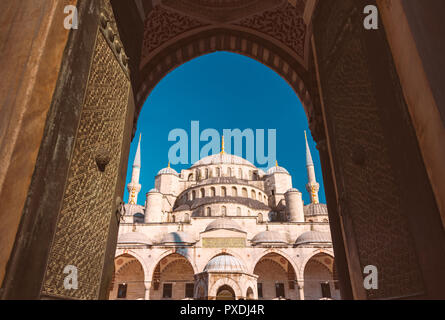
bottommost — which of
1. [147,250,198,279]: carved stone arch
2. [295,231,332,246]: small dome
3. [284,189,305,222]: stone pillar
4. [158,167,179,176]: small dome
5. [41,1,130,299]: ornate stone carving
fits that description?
[41,1,130,299]: ornate stone carving

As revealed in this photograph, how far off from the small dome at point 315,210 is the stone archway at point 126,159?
78.2ft

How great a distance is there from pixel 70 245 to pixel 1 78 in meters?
0.96

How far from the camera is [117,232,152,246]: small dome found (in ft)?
64.5

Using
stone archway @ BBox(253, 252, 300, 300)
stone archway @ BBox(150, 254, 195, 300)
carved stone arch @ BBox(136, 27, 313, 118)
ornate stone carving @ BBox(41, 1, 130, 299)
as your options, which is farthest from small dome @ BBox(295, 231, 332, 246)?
ornate stone carving @ BBox(41, 1, 130, 299)

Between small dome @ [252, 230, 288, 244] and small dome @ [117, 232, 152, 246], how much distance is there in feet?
24.4

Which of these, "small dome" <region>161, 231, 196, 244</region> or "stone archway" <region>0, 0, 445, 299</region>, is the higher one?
"small dome" <region>161, 231, 196, 244</region>

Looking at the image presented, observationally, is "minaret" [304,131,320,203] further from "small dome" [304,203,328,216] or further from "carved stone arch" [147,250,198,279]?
"carved stone arch" [147,250,198,279]

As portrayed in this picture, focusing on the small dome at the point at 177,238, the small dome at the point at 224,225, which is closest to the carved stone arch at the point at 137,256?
the small dome at the point at 177,238

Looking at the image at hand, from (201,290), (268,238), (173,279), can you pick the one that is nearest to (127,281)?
(173,279)

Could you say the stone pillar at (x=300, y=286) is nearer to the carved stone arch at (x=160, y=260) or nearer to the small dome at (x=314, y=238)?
the small dome at (x=314, y=238)

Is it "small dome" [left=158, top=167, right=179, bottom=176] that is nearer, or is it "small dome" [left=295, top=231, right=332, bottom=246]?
"small dome" [left=295, top=231, right=332, bottom=246]

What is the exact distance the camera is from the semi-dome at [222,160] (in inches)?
1281

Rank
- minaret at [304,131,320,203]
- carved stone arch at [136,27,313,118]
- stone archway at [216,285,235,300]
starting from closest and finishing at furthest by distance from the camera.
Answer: carved stone arch at [136,27,313,118] → stone archway at [216,285,235,300] → minaret at [304,131,320,203]
